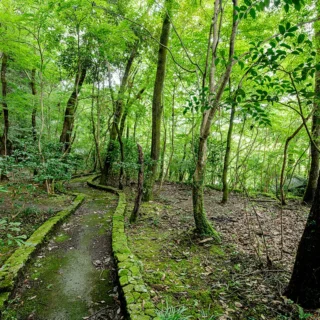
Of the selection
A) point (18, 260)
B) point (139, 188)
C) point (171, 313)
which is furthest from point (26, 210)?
point (171, 313)

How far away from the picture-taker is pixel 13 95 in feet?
31.7

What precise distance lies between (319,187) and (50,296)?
419 cm

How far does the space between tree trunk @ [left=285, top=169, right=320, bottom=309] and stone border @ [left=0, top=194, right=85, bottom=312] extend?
3255 mm

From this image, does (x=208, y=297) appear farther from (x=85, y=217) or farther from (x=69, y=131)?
(x=69, y=131)

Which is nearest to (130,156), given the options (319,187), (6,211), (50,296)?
(6,211)

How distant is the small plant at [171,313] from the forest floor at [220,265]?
0.08 metres

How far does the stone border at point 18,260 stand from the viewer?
10.2 feet

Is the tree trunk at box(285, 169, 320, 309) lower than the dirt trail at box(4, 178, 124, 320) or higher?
higher

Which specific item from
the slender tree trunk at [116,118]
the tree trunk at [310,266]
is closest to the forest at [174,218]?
the tree trunk at [310,266]

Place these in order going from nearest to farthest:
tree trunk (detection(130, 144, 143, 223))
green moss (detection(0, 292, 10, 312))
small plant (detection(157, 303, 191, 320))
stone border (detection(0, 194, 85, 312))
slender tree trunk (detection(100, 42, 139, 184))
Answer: small plant (detection(157, 303, 191, 320)) → green moss (detection(0, 292, 10, 312)) → stone border (detection(0, 194, 85, 312)) → tree trunk (detection(130, 144, 143, 223)) → slender tree trunk (detection(100, 42, 139, 184))

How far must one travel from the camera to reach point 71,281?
3719 mm

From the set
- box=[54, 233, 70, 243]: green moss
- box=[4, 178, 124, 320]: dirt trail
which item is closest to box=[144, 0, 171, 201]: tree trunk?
box=[4, 178, 124, 320]: dirt trail

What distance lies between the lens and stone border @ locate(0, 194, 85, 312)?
3107mm

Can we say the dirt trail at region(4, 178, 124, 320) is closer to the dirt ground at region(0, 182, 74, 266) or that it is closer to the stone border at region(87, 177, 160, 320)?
the stone border at region(87, 177, 160, 320)
